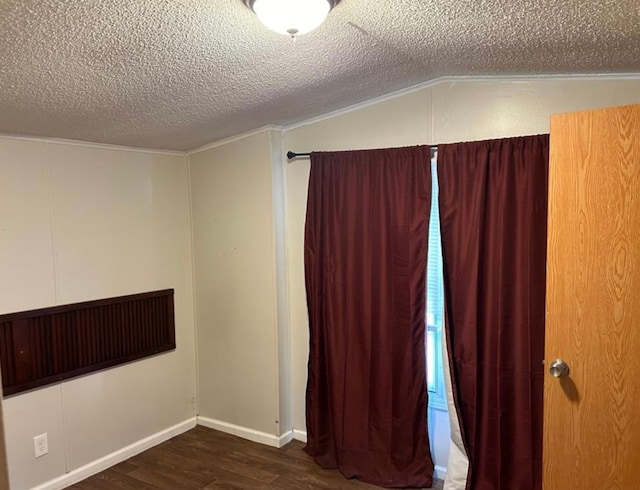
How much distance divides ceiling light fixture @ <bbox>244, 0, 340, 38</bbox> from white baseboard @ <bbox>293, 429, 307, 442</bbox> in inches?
105

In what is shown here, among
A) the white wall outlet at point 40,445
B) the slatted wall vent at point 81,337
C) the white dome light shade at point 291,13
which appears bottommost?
the white wall outlet at point 40,445

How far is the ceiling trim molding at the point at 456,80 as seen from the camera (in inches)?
86.9

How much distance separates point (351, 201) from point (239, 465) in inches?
72.2

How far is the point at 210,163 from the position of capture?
3400mm

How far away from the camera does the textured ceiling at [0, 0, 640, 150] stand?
56.8 inches

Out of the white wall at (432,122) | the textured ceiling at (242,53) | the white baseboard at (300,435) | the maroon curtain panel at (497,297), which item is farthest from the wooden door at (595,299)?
the white baseboard at (300,435)

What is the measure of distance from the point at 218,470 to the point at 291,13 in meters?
2.67

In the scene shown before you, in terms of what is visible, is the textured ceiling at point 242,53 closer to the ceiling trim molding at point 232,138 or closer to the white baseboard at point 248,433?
the ceiling trim molding at point 232,138

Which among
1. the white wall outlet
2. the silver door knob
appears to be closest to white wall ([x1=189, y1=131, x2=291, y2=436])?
the white wall outlet

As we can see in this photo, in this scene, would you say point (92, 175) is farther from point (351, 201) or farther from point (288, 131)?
point (351, 201)

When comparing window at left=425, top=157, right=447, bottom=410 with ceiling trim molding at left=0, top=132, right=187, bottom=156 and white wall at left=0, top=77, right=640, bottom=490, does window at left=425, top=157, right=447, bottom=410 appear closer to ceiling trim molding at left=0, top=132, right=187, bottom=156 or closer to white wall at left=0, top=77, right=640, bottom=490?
white wall at left=0, top=77, right=640, bottom=490

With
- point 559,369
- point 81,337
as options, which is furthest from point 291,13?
point 81,337

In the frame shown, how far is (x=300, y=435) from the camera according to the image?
3.28 m

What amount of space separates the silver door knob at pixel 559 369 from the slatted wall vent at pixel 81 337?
8.36ft
